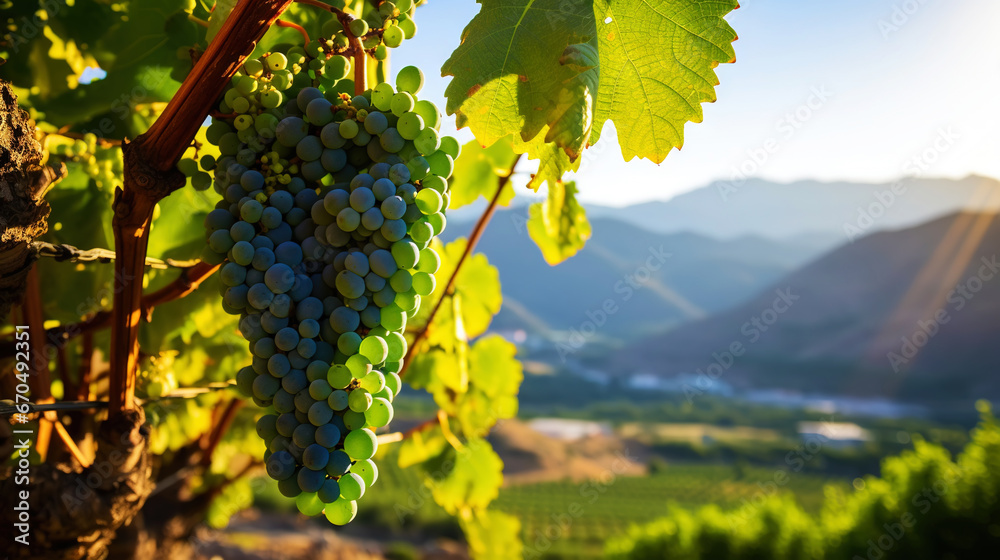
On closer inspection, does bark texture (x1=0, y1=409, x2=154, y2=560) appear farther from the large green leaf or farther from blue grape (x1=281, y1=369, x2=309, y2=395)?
A: the large green leaf

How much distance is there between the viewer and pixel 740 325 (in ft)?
144

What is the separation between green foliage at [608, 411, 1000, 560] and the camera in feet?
13.3

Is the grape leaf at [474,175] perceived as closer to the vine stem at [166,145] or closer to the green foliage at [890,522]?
the vine stem at [166,145]

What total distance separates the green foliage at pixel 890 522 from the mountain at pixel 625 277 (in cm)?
4400

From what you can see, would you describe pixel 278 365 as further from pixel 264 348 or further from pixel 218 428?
pixel 218 428

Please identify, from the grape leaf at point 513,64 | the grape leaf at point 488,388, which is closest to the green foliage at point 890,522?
the grape leaf at point 488,388

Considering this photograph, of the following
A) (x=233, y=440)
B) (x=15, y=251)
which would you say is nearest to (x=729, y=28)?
(x=15, y=251)

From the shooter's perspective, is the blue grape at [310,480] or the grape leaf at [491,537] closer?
the blue grape at [310,480]

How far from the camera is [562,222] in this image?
1.17 m

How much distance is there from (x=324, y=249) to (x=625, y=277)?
5139 cm

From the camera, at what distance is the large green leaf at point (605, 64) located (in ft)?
2.01

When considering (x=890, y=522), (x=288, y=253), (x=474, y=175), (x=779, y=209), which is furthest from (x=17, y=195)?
(x=779, y=209)

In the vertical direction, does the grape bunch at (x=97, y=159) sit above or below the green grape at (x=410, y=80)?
below

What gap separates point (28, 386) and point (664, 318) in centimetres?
6020
